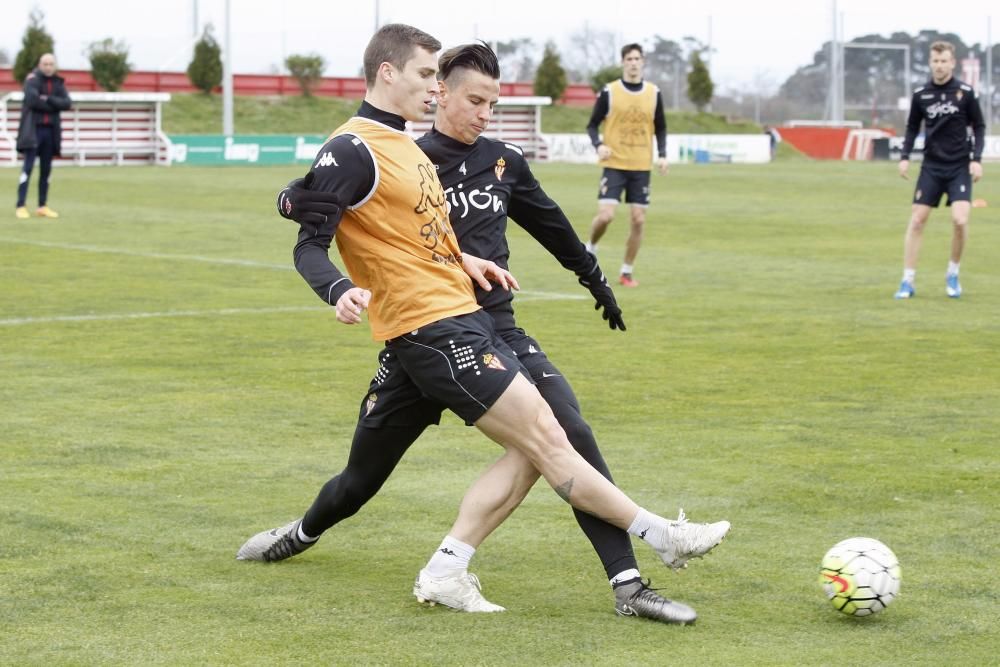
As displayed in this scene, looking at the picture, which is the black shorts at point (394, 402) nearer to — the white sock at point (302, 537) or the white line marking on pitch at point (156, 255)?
the white sock at point (302, 537)

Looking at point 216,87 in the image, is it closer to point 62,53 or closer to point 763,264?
point 62,53

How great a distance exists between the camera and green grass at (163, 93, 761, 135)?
180 ft

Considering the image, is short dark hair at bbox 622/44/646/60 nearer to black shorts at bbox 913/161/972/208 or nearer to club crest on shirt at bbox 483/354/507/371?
black shorts at bbox 913/161/972/208

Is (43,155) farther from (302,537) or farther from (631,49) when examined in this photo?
(302,537)

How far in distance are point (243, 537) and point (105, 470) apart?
4.46ft

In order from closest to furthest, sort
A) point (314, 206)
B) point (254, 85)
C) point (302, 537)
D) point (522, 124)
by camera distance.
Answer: point (314, 206), point (302, 537), point (522, 124), point (254, 85)

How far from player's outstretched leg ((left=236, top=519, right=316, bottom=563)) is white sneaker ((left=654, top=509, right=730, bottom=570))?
4.41 ft

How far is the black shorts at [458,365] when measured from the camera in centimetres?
498

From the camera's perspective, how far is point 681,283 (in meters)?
15.6

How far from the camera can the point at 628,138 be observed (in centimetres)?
1608

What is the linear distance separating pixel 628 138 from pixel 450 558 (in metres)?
11.2

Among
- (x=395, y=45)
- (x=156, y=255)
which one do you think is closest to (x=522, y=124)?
(x=156, y=255)

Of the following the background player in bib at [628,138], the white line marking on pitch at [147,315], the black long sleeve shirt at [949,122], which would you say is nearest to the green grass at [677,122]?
the background player in bib at [628,138]

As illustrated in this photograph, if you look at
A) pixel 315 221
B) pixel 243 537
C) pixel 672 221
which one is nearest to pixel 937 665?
pixel 315 221
